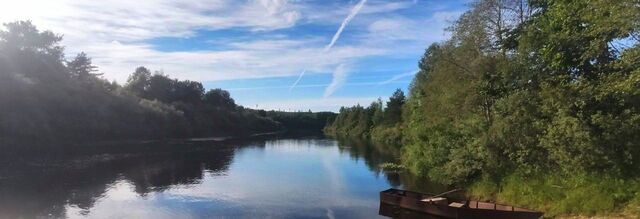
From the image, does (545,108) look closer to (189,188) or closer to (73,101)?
(189,188)

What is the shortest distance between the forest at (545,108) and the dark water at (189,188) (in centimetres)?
630

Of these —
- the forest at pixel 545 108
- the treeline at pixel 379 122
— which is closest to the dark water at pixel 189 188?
the forest at pixel 545 108

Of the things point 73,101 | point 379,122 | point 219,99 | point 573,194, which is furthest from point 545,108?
point 219,99

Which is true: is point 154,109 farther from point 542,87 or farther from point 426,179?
point 542,87

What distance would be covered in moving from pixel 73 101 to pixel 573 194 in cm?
9038

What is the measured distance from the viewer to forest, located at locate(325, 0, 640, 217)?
19578 mm

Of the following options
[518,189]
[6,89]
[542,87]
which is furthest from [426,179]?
[6,89]

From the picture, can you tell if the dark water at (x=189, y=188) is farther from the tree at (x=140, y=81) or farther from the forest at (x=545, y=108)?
the tree at (x=140, y=81)

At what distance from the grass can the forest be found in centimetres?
5

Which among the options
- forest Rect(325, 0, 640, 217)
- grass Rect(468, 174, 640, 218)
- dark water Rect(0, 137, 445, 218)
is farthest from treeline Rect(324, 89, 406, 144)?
grass Rect(468, 174, 640, 218)

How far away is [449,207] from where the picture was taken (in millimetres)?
25141

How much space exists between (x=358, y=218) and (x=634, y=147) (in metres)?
13.2

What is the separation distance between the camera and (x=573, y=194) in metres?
22.1

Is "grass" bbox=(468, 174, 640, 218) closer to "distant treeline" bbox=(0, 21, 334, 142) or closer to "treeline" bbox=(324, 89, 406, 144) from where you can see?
"treeline" bbox=(324, 89, 406, 144)
